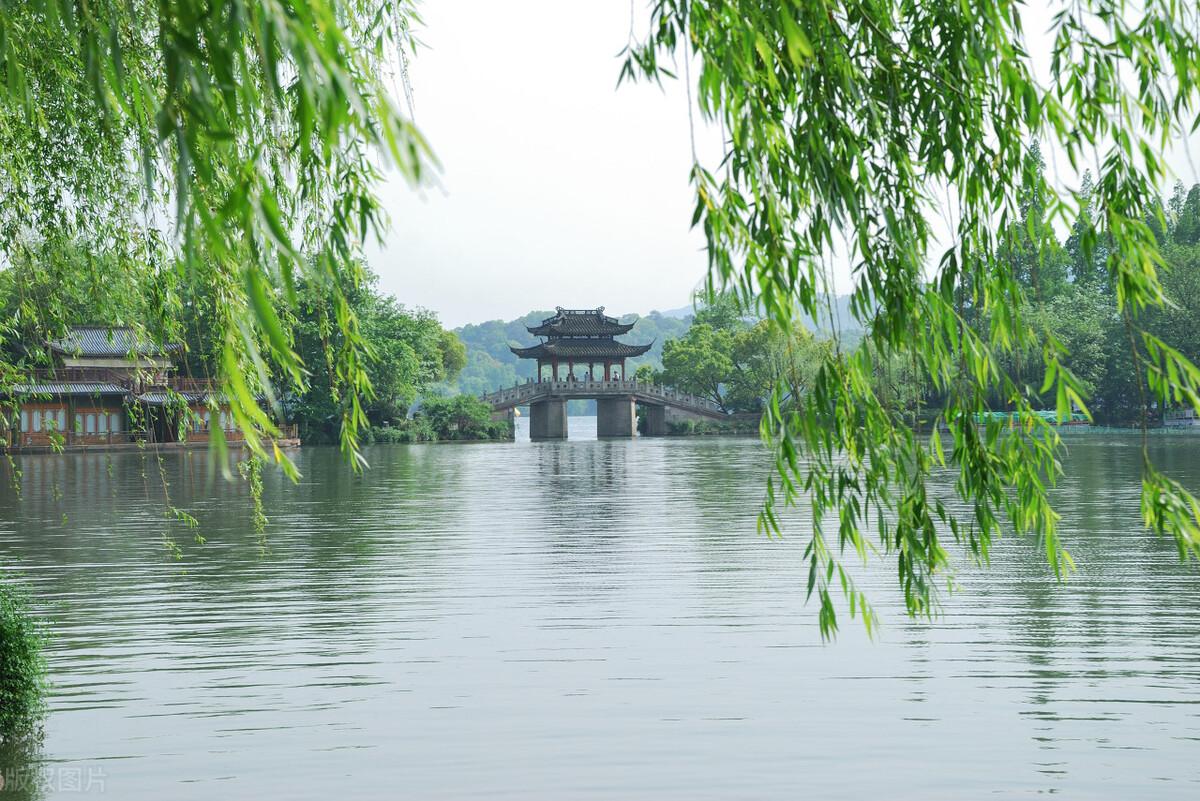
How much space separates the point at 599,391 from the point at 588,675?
47.4 m

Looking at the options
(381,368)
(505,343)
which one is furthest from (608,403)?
(505,343)

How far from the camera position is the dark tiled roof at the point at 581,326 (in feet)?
185

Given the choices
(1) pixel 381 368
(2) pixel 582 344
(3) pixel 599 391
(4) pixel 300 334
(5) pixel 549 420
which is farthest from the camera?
(2) pixel 582 344

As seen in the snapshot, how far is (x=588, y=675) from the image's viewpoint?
21.0 feet

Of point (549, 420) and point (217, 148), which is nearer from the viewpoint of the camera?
point (217, 148)

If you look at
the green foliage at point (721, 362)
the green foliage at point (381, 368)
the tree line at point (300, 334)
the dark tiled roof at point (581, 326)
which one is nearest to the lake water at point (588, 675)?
the tree line at point (300, 334)

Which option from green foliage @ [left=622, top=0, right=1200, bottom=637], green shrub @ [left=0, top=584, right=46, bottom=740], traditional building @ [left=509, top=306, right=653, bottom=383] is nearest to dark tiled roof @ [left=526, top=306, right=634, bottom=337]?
traditional building @ [left=509, top=306, right=653, bottom=383]

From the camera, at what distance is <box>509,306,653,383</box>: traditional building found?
55938 mm

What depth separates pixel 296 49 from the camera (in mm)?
1590

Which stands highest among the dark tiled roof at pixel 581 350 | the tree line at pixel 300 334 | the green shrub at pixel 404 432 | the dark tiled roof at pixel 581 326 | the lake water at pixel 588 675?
the dark tiled roof at pixel 581 326

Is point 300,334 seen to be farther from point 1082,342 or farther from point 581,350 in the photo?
point 1082,342

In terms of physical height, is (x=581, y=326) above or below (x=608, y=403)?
above

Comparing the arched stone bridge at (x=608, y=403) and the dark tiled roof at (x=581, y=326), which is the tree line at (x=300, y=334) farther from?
the dark tiled roof at (x=581, y=326)

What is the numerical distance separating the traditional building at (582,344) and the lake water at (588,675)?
42.8m
